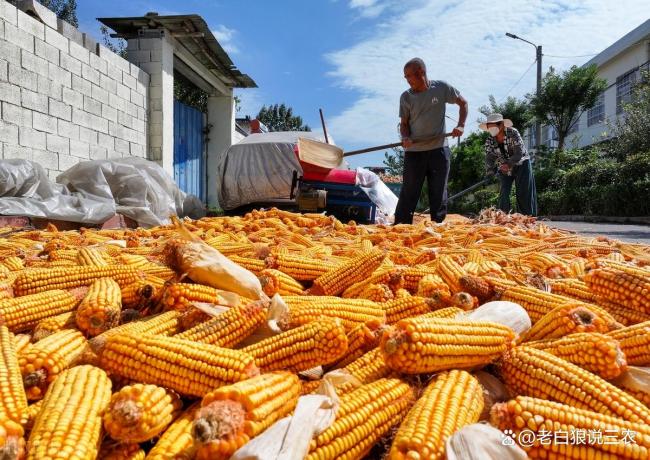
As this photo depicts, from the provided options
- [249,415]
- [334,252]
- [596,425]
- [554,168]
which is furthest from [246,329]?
[554,168]

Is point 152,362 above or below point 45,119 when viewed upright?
below

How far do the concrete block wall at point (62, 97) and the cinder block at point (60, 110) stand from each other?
2 centimetres

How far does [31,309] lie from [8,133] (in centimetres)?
580

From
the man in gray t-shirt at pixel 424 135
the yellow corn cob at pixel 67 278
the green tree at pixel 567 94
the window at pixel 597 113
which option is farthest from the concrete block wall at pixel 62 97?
the window at pixel 597 113

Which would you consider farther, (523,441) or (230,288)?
(230,288)

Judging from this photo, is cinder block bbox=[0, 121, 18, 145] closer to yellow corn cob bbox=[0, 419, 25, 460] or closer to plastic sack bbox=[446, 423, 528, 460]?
yellow corn cob bbox=[0, 419, 25, 460]

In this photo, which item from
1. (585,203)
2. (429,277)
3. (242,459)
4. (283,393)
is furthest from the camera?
(585,203)

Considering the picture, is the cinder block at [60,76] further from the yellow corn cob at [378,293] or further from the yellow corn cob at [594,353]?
the yellow corn cob at [594,353]

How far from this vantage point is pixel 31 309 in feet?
5.96

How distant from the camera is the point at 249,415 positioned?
1143 mm

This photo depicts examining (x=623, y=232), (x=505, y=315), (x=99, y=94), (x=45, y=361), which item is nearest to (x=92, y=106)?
(x=99, y=94)

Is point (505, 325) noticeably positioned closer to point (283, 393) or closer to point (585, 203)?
point (283, 393)

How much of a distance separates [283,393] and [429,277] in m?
1.25

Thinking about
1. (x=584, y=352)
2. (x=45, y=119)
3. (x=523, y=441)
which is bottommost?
(x=523, y=441)
